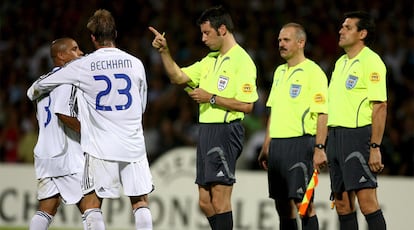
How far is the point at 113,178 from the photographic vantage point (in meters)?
8.44

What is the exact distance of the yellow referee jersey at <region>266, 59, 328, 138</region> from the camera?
30.2 feet

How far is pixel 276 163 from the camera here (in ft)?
30.5

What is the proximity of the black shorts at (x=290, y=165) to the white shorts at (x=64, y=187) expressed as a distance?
1.68 meters

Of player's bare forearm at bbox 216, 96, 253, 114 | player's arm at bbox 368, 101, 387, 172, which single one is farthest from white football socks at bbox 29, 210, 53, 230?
player's arm at bbox 368, 101, 387, 172

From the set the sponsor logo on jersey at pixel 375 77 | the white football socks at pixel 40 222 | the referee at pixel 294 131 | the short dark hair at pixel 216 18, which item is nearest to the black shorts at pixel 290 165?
the referee at pixel 294 131

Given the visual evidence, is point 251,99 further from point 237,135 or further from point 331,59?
point 331,59

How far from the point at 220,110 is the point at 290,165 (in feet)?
2.51

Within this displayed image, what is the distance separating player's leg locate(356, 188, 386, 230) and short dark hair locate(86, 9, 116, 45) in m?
2.46

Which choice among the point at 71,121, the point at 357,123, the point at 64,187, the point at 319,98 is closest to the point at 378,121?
the point at 357,123

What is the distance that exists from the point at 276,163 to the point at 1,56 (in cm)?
849

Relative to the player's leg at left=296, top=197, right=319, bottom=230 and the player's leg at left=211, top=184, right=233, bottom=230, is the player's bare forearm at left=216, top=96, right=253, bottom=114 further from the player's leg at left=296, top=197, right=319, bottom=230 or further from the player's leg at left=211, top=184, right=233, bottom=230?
the player's leg at left=296, top=197, right=319, bottom=230

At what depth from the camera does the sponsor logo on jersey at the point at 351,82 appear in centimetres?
898

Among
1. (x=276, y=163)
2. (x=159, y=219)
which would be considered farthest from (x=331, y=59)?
(x=276, y=163)

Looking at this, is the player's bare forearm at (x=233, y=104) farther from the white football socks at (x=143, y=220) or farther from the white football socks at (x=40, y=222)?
the white football socks at (x=40, y=222)
